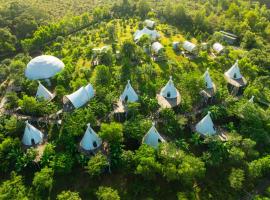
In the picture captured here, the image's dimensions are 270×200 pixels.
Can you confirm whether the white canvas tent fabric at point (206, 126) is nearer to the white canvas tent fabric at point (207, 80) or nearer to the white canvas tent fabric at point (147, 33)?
the white canvas tent fabric at point (207, 80)

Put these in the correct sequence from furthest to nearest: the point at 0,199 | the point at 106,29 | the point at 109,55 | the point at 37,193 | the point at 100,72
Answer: the point at 106,29
the point at 109,55
the point at 100,72
the point at 37,193
the point at 0,199

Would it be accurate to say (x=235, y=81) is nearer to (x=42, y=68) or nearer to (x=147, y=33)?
(x=147, y=33)

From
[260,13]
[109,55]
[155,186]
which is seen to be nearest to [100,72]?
A: [109,55]

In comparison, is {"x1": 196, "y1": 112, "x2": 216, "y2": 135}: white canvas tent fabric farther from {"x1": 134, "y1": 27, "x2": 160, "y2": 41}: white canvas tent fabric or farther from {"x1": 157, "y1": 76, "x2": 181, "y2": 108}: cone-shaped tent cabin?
{"x1": 134, "y1": 27, "x2": 160, "y2": 41}: white canvas tent fabric

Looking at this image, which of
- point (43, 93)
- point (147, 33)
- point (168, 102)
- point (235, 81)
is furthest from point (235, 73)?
point (43, 93)

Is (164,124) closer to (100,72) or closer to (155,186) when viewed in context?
(155,186)
